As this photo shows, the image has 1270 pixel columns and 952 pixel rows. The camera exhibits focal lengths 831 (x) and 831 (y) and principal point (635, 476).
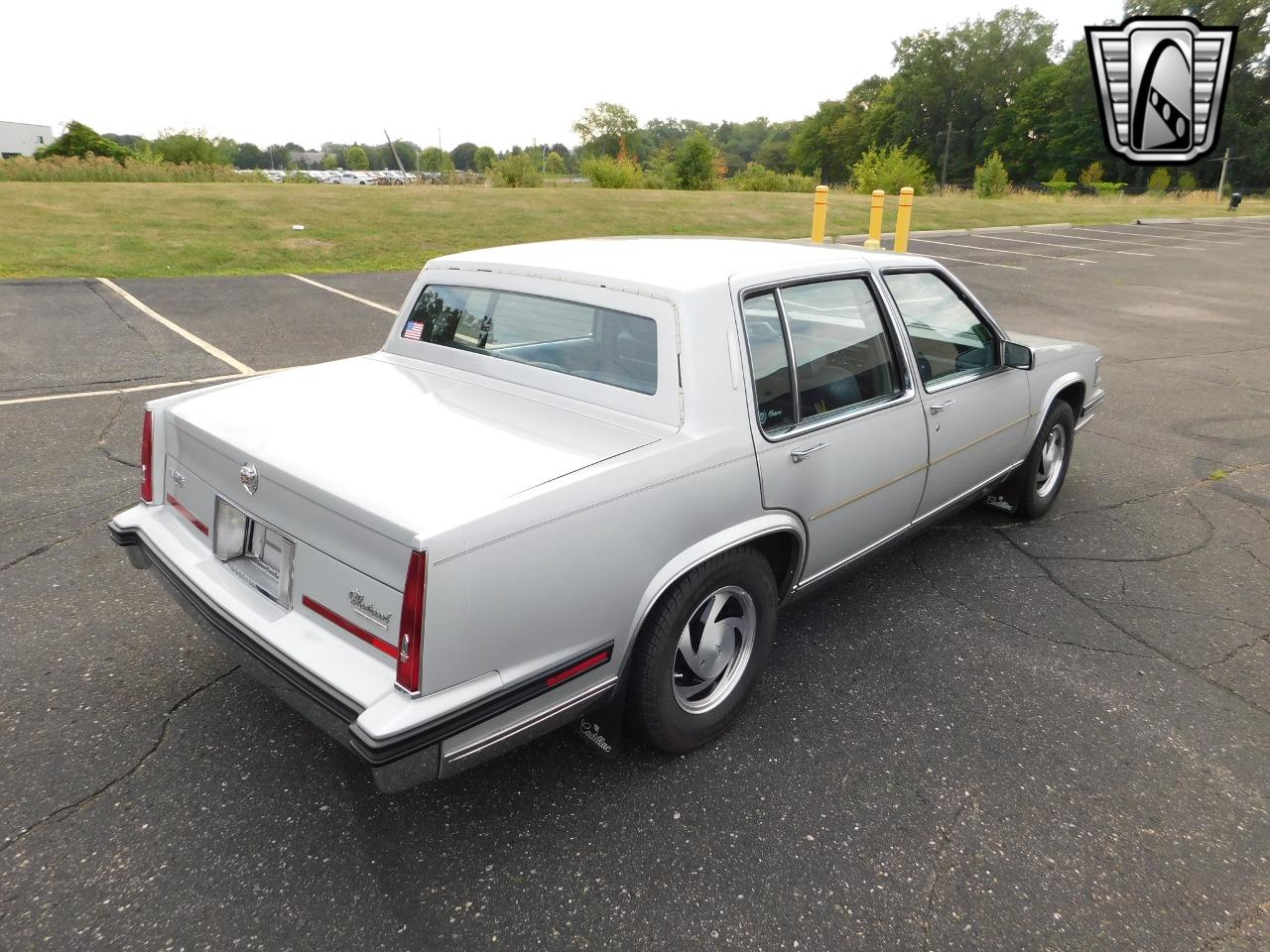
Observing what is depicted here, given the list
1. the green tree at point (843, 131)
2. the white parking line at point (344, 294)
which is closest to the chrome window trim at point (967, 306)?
the white parking line at point (344, 294)

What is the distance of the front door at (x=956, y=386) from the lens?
3.65 m

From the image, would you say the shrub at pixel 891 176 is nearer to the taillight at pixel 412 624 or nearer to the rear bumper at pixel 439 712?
the rear bumper at pixel 439 712

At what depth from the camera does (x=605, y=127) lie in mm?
90562

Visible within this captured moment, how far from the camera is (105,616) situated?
355cm

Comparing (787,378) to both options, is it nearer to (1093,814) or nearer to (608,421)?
(608,421)

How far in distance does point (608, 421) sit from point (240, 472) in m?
1.14

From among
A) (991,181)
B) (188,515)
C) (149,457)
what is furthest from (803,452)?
(991,181)

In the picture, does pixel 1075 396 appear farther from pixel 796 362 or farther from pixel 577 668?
pixel 577 668

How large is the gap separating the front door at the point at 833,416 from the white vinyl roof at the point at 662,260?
0.12 meters

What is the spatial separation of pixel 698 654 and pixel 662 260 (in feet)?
4.79

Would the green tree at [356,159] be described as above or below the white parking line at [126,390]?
above

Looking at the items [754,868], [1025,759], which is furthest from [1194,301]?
[754,868]

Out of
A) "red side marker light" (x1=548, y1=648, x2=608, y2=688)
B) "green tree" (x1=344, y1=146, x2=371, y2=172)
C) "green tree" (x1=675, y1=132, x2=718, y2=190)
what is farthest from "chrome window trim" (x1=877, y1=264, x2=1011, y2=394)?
"green tree" (x1=344, y1=146, x2=371, y2=172)

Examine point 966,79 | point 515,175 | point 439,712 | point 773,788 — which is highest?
point 966,79
